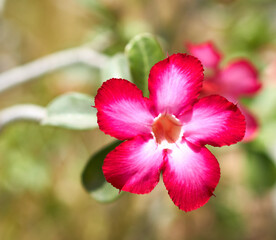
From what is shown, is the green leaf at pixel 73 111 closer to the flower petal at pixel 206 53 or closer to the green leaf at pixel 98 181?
the green leaf at pixel 98 181

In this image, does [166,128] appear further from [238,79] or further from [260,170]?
[260,170]

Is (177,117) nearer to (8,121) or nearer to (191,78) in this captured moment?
(191,78)

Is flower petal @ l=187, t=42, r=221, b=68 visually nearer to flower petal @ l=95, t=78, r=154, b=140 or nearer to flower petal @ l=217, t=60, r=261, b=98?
flower petal @ l=217, t=60, r=261, b=98

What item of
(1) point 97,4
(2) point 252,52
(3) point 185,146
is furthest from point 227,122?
(2) point 252,52

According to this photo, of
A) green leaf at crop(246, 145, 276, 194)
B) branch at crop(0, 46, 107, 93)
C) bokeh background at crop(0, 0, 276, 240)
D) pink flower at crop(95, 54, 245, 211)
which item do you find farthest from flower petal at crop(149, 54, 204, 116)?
bokeh background at crop(0, 0, 276, 240)

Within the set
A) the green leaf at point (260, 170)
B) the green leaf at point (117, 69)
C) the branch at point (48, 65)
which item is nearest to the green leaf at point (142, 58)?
the green leaf at point (117, 69)
